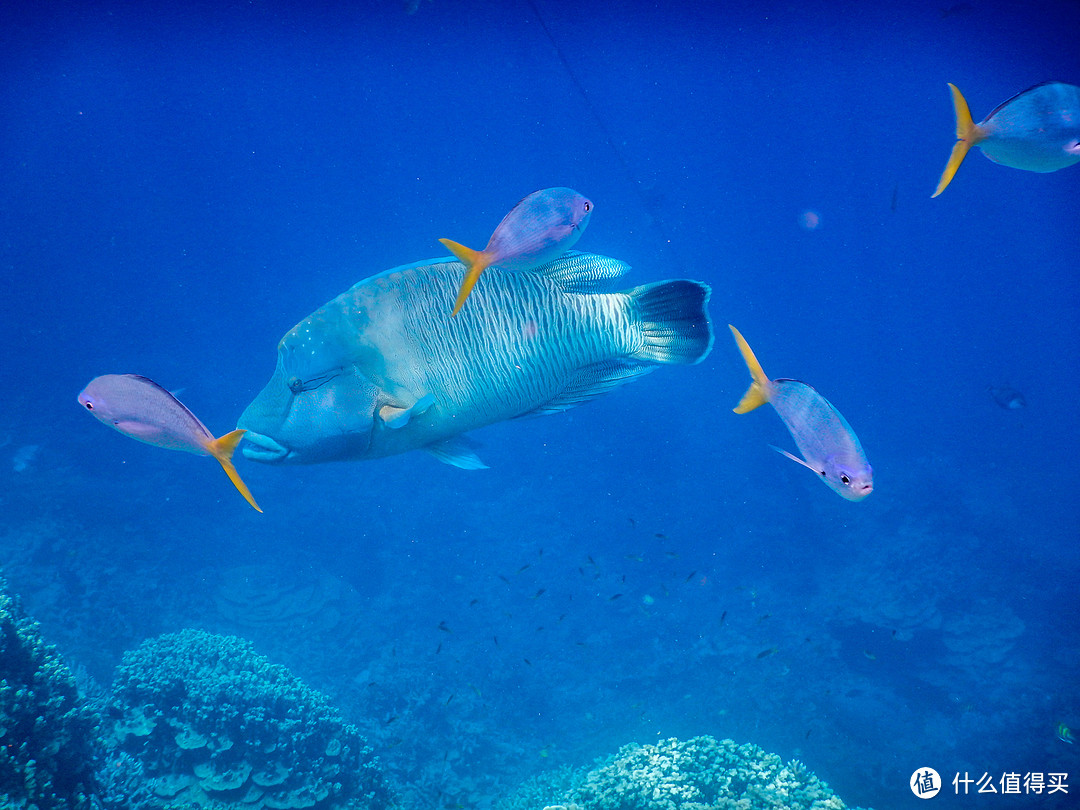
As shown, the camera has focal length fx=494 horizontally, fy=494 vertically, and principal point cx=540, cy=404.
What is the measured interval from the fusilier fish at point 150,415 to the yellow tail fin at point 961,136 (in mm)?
3328

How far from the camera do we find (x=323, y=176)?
38125mm

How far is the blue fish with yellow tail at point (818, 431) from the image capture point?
1.87 metres

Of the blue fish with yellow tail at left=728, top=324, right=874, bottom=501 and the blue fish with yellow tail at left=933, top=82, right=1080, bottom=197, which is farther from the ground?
the blue fish with yellow tail at left=933, top=82, right=1080, bottom=197

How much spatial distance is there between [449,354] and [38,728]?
4.78m

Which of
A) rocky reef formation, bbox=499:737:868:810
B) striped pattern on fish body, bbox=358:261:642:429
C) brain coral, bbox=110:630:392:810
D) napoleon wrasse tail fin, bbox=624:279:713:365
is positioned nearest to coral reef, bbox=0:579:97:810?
brain coral, bbox=110:630:392:810

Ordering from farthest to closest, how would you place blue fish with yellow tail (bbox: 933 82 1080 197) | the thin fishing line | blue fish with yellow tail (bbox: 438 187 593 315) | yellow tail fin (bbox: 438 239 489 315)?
the thin fishing line < blue fish with yellow tail (bbox: 933 82 1080 197) < blue fish with yellow tail (bbox: 438 187 593 315) < yellow tail fin (bbox: 438 239 489 315)

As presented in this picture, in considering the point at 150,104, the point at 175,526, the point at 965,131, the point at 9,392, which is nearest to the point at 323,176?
the point at 150,104

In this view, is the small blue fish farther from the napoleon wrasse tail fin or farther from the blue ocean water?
the napoleon wrasse tail fin

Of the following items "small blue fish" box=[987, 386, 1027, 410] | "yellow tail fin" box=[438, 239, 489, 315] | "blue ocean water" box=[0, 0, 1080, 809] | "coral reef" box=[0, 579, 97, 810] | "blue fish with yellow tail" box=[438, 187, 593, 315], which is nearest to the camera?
"yellow tail fin" box=[438, 239, 489, 315]

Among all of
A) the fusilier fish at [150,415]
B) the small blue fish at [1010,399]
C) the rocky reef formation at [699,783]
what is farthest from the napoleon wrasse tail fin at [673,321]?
the small blue fish at [1010,399]

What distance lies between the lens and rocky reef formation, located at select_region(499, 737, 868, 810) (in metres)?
4.89

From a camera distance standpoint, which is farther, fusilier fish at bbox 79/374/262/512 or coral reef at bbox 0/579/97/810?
coral reef at bbox 0/579/97/810

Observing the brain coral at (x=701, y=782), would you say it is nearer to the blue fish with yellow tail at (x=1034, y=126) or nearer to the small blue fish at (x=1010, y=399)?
the blue fish with yellow tail at (x=1034, y=126)

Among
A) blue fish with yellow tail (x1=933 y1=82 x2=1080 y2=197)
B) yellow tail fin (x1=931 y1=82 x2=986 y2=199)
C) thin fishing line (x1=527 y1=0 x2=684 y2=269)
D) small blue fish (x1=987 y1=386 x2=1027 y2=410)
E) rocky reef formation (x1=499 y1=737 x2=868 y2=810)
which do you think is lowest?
rocky reef formation (x1=499 y1=737 x2=868 y2=810)
